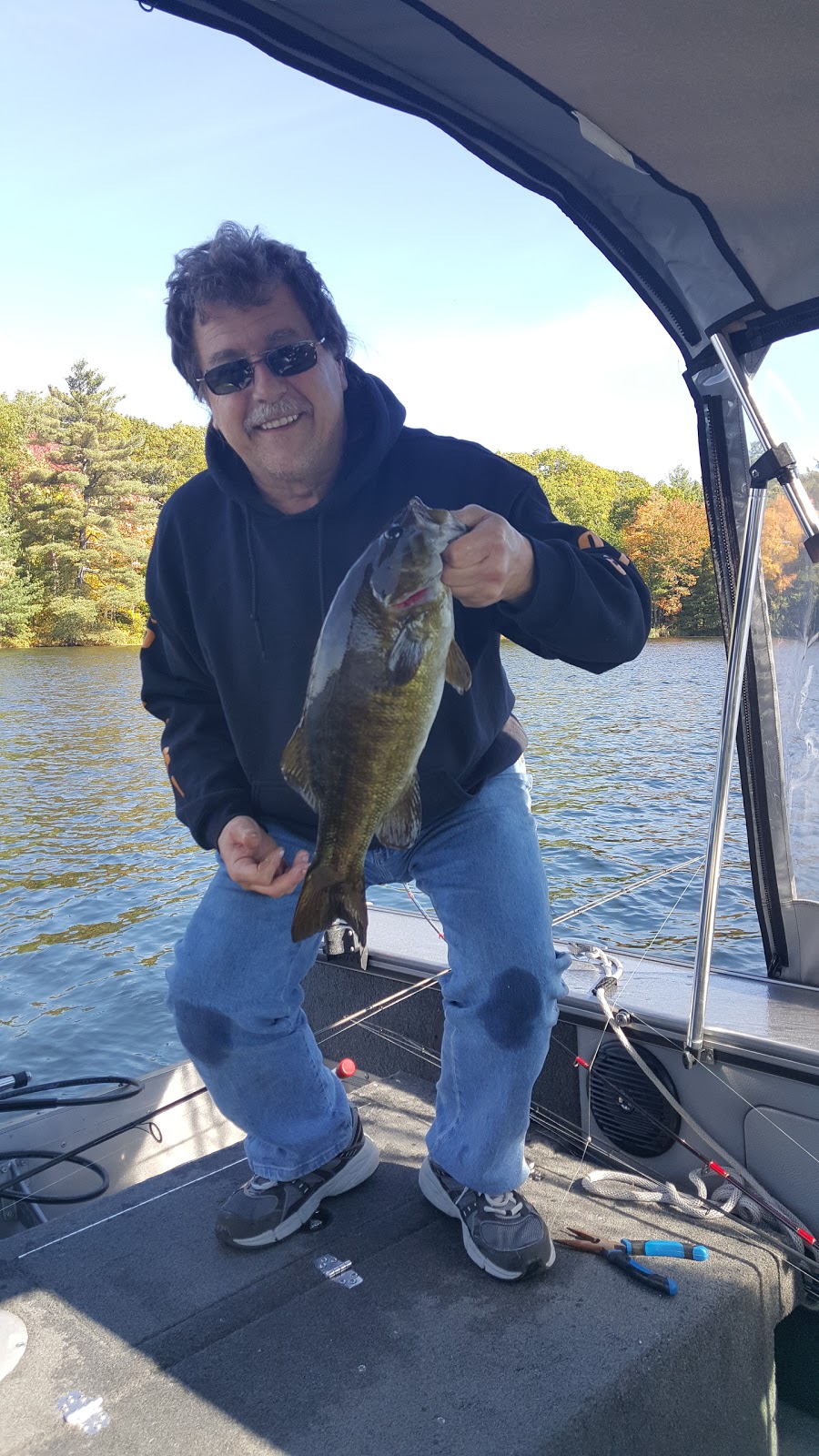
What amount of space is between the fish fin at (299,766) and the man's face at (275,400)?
94cm

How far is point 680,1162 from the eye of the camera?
3.42m

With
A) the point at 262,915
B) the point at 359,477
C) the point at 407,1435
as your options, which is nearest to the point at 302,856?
the point at 262,915

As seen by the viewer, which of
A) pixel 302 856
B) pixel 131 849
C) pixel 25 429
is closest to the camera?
pixel 302 856

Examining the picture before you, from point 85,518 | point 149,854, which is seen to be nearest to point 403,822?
point 149,854

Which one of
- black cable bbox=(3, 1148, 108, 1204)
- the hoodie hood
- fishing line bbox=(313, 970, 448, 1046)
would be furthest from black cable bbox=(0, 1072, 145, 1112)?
the hoodie hood

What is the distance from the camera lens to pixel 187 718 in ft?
Answer: 11.0

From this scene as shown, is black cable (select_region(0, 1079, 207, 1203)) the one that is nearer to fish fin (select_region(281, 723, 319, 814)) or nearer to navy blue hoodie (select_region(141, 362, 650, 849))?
navy blue hoodie (select_region(141, 362, 650, 849))

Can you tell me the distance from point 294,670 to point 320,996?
2177 mm

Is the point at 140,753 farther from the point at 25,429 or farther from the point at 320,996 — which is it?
the point at 25,429

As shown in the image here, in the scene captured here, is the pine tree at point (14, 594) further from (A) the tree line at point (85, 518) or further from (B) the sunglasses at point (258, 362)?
(B) the sunglasses at point (258, 362)

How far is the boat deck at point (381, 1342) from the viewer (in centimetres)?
224

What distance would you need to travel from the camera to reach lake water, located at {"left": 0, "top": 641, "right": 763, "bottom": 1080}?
883 centimetres

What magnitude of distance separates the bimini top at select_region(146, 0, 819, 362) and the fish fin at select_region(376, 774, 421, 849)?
1911 mm

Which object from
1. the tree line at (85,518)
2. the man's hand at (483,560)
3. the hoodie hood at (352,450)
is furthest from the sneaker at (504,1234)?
the tree line at (85,518)
